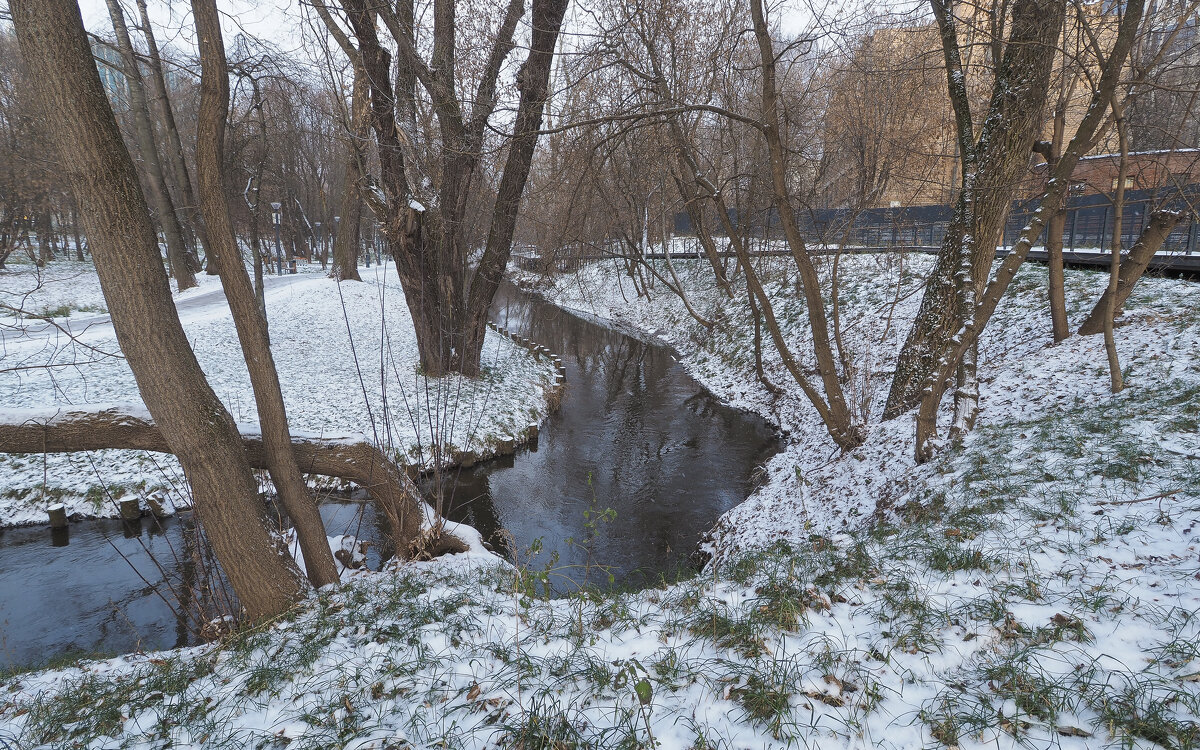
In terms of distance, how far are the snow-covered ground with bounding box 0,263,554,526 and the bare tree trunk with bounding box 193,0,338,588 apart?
637 millimetres

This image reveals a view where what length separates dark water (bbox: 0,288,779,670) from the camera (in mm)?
5891

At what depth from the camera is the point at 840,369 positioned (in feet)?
37.5

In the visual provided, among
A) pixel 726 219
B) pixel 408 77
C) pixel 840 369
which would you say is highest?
pixel 408 77

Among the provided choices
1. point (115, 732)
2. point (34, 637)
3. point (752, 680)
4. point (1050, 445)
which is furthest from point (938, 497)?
point (34, 637)

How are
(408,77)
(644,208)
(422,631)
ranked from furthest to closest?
(644,208) < (408,77) < (422,631)

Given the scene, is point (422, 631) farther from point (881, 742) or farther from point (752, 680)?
point (881, 742)

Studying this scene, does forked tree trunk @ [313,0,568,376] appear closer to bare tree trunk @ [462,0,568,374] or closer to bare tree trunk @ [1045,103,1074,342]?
bare tree trunk @ [462,0,568,374]

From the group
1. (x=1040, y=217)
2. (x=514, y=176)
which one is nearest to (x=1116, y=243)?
(x=1040, y=217)

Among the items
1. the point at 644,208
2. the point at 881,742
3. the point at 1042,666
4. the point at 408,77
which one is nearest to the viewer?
the point at 881,742

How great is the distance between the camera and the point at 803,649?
2.92 meters

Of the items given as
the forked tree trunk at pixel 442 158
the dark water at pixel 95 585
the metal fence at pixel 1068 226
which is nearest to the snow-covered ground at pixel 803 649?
the dark water at pixel 95 585

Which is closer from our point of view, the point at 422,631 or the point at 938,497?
the point at 422,631

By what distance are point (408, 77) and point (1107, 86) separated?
27.8ft

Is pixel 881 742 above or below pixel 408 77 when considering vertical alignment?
below
